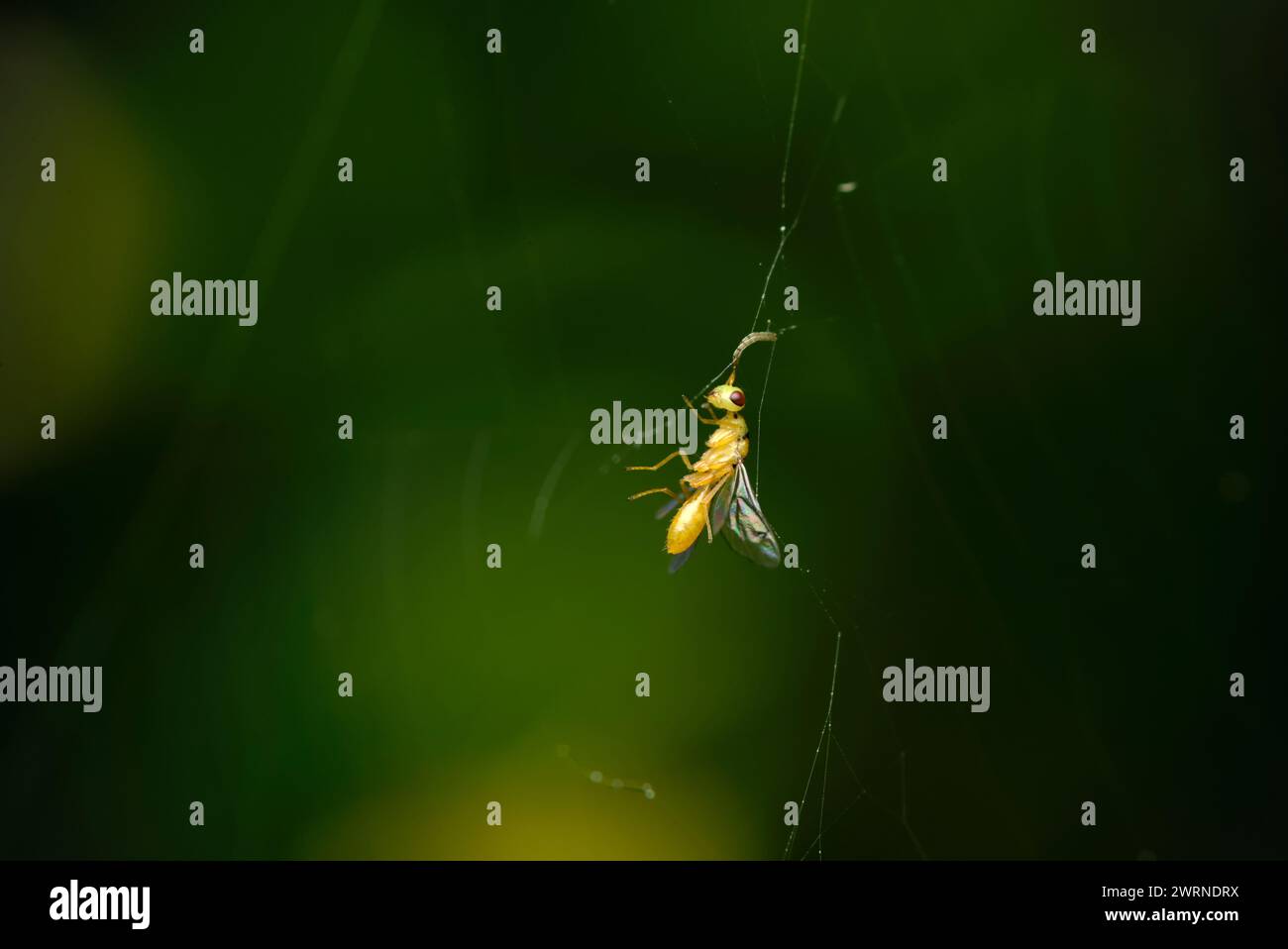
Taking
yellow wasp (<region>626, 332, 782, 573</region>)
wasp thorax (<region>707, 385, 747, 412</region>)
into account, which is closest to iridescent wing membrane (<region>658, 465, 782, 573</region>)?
yellow wasp (<region>626, 332, 782, 573</region>)

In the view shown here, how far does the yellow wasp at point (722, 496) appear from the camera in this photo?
1.90 m

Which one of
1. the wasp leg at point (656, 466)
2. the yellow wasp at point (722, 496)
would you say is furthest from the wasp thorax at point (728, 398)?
the wasp leg at point (656, 466)

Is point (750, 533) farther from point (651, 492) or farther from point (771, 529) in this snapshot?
point (651, 492)

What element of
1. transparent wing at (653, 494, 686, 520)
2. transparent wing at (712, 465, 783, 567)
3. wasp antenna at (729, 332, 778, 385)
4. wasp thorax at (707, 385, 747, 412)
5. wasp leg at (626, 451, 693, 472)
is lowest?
transparent wing at (712, 465, 783, 567)

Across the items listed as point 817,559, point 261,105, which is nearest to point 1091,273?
point 817,559

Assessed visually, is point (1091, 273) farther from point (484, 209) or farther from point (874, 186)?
point (484, 209)

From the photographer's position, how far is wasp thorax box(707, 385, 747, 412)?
187cm

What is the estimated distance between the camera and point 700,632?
6.39ft

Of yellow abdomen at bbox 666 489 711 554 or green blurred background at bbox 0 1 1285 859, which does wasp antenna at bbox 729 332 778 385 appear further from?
yellow abdomen at bbox 666 489 711 554

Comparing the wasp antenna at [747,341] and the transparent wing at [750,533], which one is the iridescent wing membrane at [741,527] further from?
the wasp antenna at [747,341]

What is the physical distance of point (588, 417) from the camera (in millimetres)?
1925

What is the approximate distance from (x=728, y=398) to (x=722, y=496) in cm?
23

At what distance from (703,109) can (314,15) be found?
0.92 meters

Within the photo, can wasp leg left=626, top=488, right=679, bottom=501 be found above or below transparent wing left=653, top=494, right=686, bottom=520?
above
